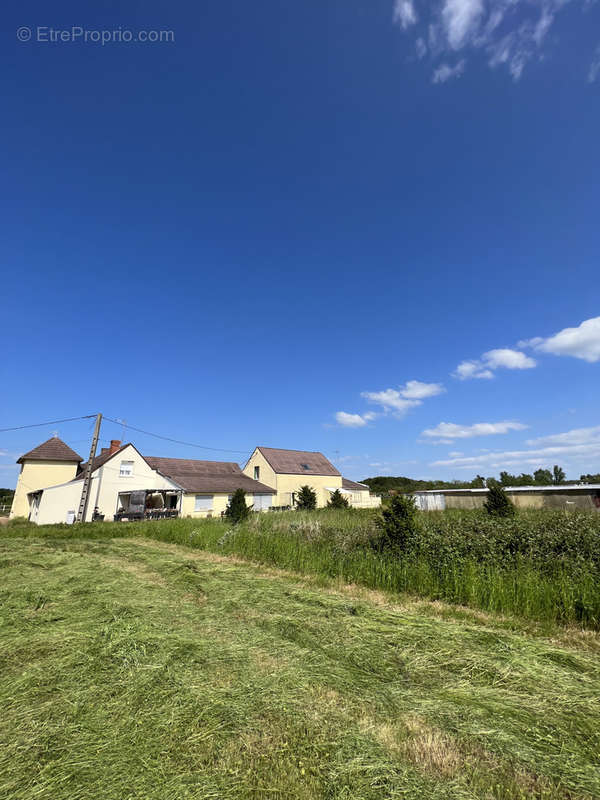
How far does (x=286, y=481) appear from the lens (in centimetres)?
3009

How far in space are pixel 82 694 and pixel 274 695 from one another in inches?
56.8

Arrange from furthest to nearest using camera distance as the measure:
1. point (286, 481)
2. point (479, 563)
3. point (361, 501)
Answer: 1. point (361, 501)
2. point (286, 481)
3. point (479, 563)

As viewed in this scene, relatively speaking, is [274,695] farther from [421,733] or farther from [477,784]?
[477,784]

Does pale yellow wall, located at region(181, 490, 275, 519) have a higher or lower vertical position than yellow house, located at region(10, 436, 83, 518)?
lower

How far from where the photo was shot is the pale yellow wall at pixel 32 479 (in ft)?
77.5

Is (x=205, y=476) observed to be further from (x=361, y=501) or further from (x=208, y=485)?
(x=361, y=501)

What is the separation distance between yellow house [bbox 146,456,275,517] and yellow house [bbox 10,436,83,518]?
545cm

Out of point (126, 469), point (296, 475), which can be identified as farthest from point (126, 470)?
point (296, 475)

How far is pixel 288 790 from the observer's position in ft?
5.89

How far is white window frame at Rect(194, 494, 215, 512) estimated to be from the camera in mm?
24281

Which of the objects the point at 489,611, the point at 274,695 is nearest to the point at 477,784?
the point at 274,695

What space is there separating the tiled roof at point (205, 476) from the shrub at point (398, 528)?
17.0 m

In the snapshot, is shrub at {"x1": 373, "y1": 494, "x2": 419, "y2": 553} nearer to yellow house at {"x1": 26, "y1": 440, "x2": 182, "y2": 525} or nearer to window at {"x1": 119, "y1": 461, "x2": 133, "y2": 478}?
yellow house at {"x1": 26, "y1": 440, "x2": 182, "y2": 525}

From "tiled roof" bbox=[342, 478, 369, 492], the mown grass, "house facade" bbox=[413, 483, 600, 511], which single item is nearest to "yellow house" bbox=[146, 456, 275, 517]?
"tiled roof" bbox=[342, 478, 369, 492]
